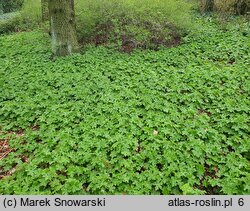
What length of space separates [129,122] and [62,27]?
3848 millimetres

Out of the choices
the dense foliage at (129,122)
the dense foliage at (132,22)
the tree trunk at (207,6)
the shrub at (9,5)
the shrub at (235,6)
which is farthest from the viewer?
the shrub at (9,5)

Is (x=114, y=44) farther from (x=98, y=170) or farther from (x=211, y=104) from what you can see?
(x=98, y=170)

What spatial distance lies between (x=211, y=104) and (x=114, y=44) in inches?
150

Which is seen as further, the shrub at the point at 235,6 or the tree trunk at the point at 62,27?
the shrub at the point at 235,6

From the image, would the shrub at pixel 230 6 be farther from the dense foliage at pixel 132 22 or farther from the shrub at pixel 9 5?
the shrub at pixel 9 5

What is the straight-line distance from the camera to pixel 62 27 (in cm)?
706

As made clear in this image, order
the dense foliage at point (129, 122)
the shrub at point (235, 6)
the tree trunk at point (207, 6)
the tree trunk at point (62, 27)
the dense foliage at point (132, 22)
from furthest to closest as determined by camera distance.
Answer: the tree trunk at point (207, 6)
the shrub at point (235, 6)
the dense foliage at point (132, 22)
the tree trunk at point (62, 27)
the dense foliage at point (129, 122)

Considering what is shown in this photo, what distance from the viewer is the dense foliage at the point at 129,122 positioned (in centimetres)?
362

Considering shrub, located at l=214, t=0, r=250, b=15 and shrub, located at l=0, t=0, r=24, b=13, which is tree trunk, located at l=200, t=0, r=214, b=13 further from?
shrub, located at l=0, t=0, r=24, b=13

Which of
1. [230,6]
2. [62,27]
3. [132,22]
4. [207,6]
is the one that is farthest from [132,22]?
[207,6]

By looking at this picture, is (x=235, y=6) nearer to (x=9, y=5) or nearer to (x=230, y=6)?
(x=230, y=6)

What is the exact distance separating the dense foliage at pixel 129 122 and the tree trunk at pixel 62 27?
413mm

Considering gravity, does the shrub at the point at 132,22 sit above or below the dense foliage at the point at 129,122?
above

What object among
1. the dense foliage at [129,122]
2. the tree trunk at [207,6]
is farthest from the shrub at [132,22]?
the tree trunk at [207,6]
